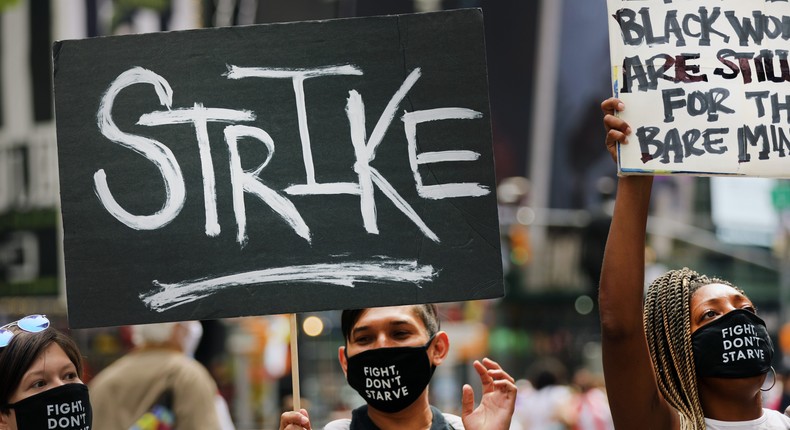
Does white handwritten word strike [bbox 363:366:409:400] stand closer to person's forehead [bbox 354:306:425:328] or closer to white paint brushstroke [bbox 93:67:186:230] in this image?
person's forehead [bbox 354:306:425:328]

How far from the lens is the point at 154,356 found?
6.94 metres

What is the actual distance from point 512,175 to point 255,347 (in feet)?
41.7

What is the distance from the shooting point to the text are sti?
13.2 ft

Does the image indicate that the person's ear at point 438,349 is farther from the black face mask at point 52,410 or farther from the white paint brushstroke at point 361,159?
the black face mask at point 52,410

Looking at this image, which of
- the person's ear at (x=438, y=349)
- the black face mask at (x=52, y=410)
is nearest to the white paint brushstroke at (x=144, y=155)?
the black face mask at (x=52, y=410)

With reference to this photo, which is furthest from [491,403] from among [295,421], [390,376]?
[295,421]

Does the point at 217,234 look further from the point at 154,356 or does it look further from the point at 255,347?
the point at 255,347

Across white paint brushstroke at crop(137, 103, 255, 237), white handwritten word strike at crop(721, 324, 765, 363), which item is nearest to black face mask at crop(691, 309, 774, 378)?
white handwritten word strike at crop(721, 324, 765, 363)

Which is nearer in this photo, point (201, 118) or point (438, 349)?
point (201, 118)

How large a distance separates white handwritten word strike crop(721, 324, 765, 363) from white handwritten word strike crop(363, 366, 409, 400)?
1.05m

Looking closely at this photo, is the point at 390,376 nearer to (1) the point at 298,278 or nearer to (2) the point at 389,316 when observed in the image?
(2) the point at 389,316

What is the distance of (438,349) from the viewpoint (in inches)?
168

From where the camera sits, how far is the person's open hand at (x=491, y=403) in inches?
153

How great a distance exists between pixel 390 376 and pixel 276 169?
2.60 feet
